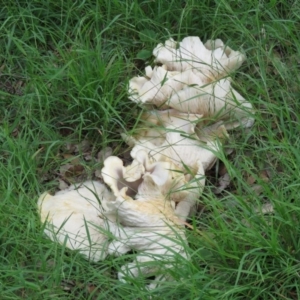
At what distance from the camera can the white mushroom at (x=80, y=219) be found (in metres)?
3.86

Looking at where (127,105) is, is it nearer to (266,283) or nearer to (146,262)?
(146,262)

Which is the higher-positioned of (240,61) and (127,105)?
(240,61)

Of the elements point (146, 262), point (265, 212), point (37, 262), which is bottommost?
point (37, 262)

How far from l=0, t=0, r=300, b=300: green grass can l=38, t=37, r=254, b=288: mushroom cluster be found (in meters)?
0.09

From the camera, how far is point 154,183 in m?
3.83

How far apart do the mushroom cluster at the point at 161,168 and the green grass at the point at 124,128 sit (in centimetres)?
9

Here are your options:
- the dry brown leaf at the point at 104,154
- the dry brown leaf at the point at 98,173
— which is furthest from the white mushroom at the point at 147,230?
the dry brown leaf at the point at 104,154

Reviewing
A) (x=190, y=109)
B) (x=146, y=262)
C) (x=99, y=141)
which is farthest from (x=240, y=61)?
(x=146, y=262)

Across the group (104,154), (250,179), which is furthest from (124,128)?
(250,179)

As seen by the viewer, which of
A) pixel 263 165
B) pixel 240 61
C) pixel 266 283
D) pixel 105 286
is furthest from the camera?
pixel 240 61

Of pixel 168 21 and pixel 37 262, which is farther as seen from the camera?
pixel 168 21

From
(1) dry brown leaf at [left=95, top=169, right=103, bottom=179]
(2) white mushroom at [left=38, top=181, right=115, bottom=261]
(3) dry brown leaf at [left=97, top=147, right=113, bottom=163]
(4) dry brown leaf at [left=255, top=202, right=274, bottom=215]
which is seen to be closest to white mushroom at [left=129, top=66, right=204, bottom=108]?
(3) dry brown leaf at [left=97, top=147, right=113, bottom=163]

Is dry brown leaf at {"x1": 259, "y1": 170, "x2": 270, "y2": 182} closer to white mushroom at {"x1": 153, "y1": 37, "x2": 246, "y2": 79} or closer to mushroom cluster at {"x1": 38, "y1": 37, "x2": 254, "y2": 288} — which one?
mushroom cluster at {"x1": 38, "y1": 37, "x2": 254, "y2": 288}

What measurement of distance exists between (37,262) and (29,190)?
1.67ft
